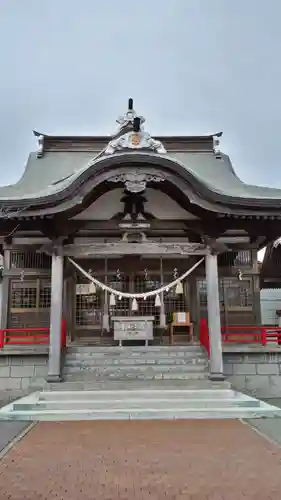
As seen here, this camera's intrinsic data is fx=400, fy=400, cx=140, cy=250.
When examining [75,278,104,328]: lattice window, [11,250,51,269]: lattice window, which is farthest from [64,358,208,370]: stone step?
[11,250,51,269]: lattice window

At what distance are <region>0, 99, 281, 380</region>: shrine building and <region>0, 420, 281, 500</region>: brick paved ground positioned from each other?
3.27m

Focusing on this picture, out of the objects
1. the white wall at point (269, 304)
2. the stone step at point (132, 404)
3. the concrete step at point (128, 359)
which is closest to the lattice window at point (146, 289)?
the concrete step at point (128, 359)

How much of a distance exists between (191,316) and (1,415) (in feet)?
22.9

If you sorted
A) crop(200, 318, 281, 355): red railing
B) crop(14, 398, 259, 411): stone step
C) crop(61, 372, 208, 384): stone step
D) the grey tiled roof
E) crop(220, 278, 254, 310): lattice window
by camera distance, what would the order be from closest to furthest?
crop(14, 398, 259, 411): stone step < crop(61, 372, 208, 384): stone step < crop(200, 318, 281, 355): red railing < crop(220, 278, 254, 310): lattice window < the grey tiled roof

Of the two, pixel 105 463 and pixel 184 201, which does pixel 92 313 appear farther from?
pixel 105 463

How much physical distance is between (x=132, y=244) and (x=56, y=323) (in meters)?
2.69

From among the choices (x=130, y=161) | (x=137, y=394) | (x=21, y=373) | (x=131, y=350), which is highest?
(x=130, y=161)

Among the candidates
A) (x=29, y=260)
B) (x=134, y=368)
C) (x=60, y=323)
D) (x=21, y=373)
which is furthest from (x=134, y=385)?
(x=29, y=260)

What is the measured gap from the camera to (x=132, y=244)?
10188 millimetres

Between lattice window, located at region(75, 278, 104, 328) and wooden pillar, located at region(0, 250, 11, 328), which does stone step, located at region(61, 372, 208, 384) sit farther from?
wooden pillar, located at region(0, 250, 11, 328)

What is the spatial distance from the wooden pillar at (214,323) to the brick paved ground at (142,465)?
2.63m

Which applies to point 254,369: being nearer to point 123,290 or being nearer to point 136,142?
point 123,290

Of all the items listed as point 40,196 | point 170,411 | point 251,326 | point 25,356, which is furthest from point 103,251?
point 251,326

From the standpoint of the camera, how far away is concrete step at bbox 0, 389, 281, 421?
24.7 ft
